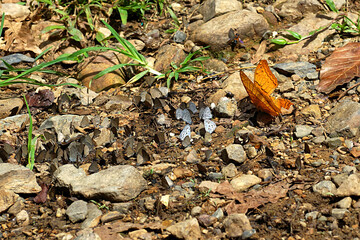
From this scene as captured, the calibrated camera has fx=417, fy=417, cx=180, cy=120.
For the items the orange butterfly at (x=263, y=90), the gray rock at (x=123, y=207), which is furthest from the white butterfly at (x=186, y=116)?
the gray rock at (x=123, y=207)

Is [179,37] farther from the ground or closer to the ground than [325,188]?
farther from the ground

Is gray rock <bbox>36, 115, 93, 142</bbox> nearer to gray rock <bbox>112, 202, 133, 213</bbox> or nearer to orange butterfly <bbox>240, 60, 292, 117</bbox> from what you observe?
gray rock <bbox>112, 202, 133, 213</bbox>

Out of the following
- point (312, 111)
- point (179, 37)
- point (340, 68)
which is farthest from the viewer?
point (179, 37)

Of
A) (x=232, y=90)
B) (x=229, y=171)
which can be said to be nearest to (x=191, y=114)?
(x=232, y=90)

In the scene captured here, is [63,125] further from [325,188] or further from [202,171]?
[325,188]

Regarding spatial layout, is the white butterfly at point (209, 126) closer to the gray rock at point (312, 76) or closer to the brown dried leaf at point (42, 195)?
the gray rock at point (312, 76)

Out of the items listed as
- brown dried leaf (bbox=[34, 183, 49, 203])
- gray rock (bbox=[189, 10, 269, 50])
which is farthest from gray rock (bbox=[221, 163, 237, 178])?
gray rock (bbox=[189, 10, 269, 50])

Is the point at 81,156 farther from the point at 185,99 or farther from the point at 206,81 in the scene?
the point at 206,81
